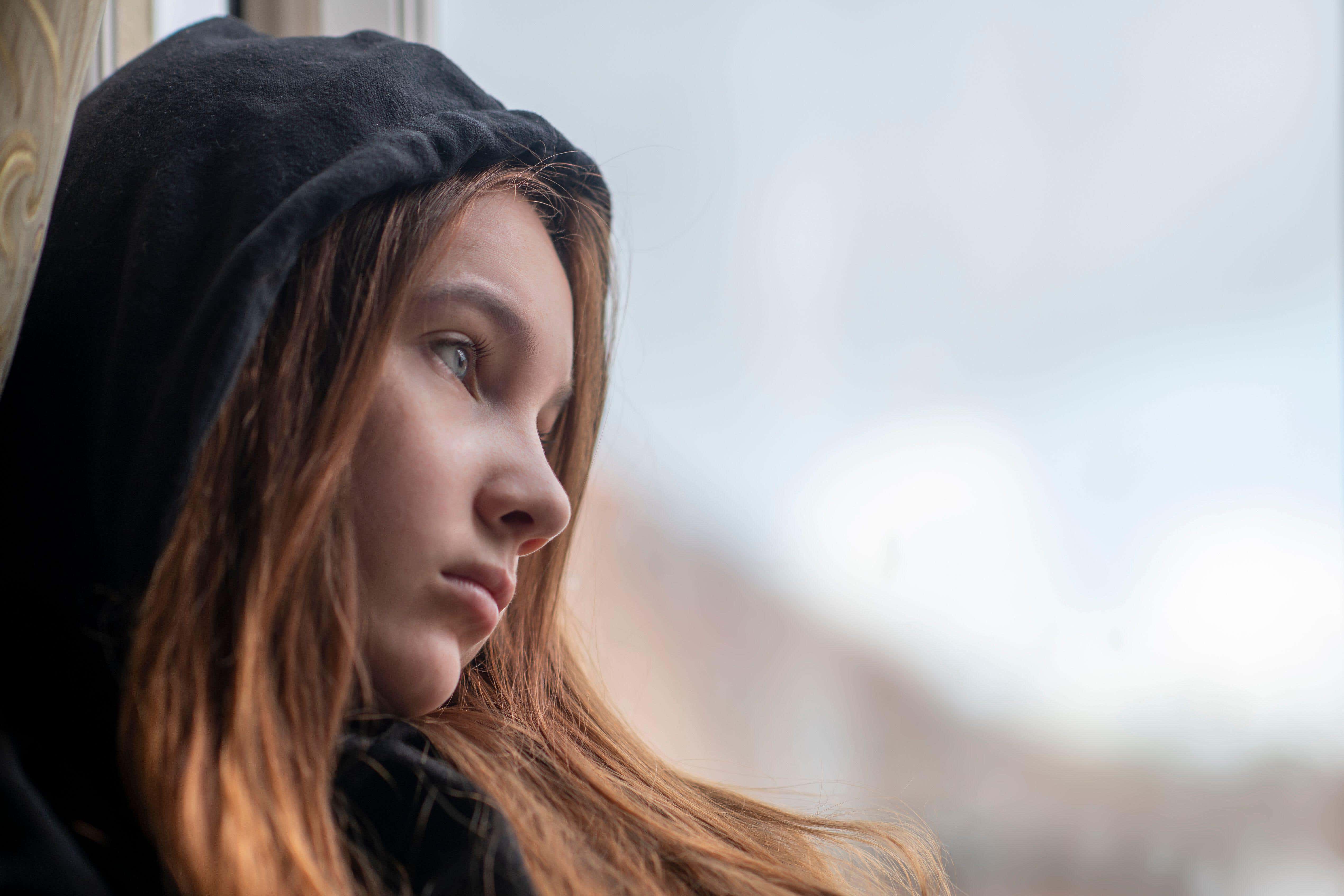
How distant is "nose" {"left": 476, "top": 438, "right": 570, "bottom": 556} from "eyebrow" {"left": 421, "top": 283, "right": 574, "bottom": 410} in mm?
77

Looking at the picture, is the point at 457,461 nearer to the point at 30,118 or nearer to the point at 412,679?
the point at 412,679

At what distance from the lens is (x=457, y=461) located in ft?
1.74

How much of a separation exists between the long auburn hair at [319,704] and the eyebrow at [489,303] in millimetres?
24

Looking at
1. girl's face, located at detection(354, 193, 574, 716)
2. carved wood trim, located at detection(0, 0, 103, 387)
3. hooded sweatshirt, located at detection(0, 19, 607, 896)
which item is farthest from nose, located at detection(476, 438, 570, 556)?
carved wood trim, located at detection(0, 0, 103, 387)

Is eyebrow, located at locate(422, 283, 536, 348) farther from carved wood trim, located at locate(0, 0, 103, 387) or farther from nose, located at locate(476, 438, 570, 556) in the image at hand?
carved wood trim, located at locate(0, 0, 103, 387)

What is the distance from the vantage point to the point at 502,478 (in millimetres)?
558

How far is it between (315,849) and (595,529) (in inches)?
22.9

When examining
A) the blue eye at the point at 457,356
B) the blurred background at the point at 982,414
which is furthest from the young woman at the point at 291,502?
the blurred background at the point at 982,414

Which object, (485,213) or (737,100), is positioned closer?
(485,213)

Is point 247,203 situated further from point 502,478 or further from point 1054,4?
point 1054,4

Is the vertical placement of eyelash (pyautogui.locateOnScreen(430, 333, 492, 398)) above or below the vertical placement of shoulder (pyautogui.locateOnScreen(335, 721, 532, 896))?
above

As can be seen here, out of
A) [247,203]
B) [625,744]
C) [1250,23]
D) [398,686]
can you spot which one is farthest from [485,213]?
[1250,23]

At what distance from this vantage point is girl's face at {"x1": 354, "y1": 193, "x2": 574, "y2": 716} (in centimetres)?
51

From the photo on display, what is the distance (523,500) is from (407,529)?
0.27 ft
